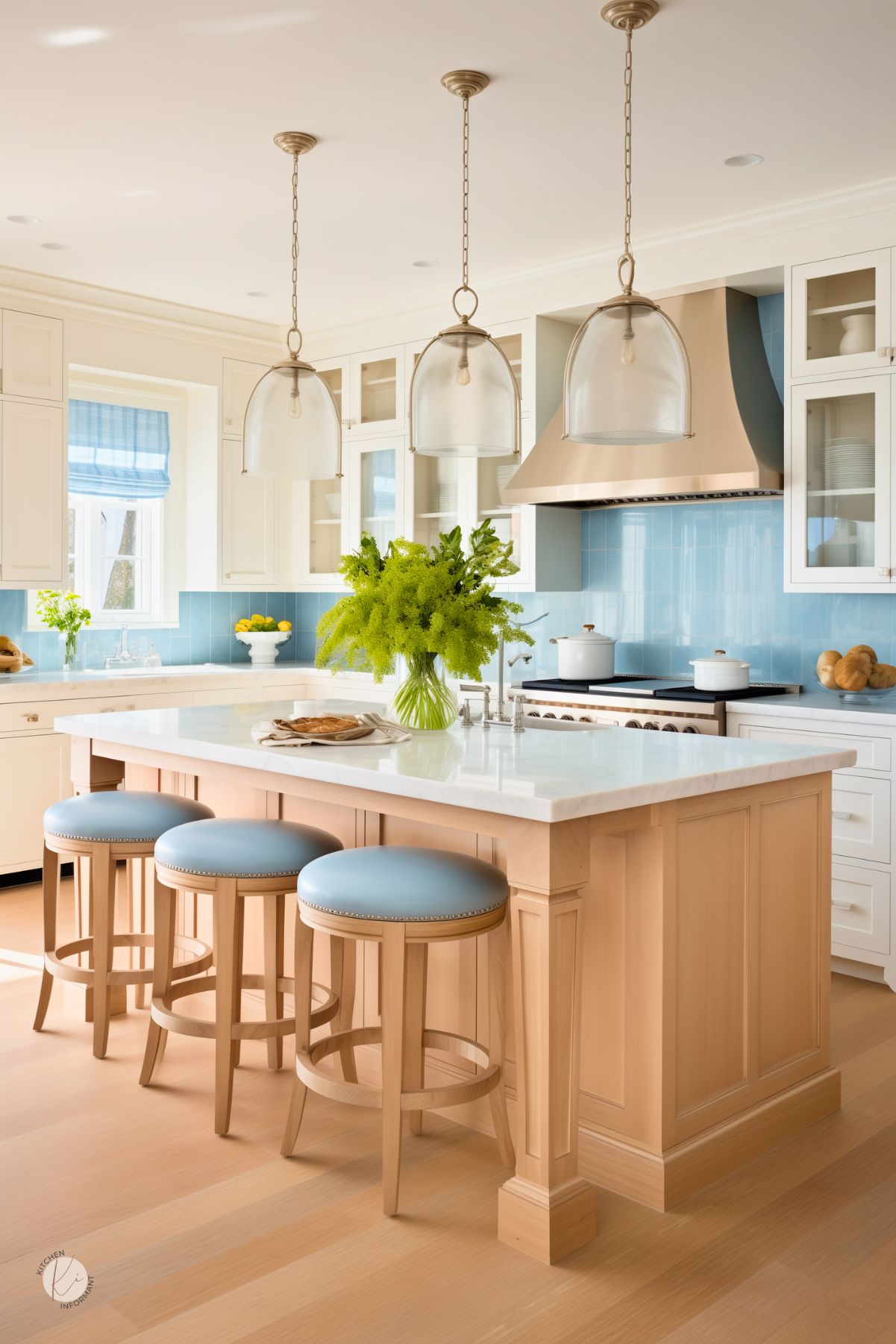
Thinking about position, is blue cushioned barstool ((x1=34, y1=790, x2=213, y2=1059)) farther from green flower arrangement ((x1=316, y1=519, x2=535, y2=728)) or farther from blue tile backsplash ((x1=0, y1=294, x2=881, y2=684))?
blue tile backsplash ((x1=0, y1=294, x2=881, y2=684))

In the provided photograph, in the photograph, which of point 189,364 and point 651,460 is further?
point 189,364

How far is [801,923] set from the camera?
2.71 m

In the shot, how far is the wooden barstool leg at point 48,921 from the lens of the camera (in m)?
3.22

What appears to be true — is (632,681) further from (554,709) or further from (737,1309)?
(737,1309)

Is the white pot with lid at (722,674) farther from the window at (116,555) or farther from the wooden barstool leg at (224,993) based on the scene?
the window at (116,555)

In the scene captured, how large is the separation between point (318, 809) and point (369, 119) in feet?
6.62

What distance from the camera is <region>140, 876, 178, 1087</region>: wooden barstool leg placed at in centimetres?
289

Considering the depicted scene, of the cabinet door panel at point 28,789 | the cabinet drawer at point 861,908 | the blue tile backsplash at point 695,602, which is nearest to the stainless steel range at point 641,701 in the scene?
the blue tile backsplash at point 695,602

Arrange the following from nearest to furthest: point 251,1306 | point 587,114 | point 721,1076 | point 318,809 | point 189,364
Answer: point 251,1306, point 721,1076, point 318,809, point 587,114, point 189,364

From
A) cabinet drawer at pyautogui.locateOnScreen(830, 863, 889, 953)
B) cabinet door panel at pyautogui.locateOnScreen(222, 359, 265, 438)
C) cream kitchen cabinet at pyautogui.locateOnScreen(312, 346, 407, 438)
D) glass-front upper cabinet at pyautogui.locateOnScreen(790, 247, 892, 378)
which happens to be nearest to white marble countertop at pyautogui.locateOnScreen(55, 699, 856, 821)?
cabinet drawer at pyautogui.locateOnScreen(830, 863, 889, 953)

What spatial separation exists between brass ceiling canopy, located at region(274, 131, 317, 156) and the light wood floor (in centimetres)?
272

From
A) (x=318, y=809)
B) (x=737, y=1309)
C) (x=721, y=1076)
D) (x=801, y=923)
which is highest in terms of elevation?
(x=318, y=809)

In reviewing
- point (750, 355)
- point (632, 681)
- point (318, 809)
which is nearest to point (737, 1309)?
point (318, 809)

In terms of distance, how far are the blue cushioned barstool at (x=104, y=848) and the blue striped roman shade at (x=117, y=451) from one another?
2997 mm
